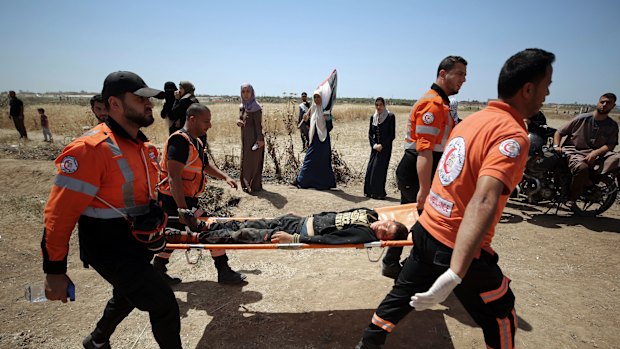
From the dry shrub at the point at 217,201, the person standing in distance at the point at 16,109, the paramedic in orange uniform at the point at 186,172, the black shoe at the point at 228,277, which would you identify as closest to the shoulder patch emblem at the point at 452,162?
the paramedic in orange uniform at the point at 186,172

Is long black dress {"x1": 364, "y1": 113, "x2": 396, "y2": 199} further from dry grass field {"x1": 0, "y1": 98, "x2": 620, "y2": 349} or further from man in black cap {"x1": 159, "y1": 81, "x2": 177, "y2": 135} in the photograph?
man in black cap {"x1": 159, "y1": 81, "x2": 177, "y2": 135}

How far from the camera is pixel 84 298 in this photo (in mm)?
3322

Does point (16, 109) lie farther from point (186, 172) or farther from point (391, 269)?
point (391, 269)

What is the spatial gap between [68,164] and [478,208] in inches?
79.5

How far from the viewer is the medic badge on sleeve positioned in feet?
5.66

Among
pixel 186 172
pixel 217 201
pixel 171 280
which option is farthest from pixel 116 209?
pixel 217 201

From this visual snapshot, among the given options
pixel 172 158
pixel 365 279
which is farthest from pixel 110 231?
pixel 365 279

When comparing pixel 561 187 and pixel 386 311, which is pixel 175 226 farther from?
pixel 561 187

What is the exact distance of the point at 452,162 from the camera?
5.86 ft

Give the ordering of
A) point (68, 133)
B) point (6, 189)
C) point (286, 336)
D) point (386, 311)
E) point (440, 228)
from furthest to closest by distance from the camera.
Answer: point (68, 133), point (6, 189), point (286, 336), point (386, 311), point (440, 228)

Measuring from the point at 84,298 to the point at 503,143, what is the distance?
12.6 feet

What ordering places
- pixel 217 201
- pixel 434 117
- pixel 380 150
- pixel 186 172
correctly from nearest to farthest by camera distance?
pixel 434 117 < pixel 186 172 < pixel 217 201 < pixel 380 150

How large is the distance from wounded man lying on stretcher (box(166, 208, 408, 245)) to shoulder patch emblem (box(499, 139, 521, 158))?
1.69 metres

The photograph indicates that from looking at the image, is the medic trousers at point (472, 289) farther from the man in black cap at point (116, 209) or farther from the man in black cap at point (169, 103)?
the man in black cap at point (169, 103)
